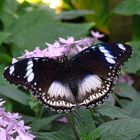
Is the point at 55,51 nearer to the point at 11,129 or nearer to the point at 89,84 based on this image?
the point at 89,84

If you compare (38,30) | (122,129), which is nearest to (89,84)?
(122,129)

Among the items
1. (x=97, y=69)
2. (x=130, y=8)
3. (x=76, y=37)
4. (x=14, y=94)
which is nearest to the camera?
(x=97, y=69)

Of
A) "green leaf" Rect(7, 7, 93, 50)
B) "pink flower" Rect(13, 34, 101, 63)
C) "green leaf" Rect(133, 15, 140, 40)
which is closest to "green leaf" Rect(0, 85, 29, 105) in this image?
"pink flower" Rect(13, 34, 101, 63)

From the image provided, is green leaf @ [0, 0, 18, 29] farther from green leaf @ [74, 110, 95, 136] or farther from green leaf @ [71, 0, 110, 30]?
green leaf @ [74, 110, 95, 136]

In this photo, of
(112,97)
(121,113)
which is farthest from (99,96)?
(112,97)

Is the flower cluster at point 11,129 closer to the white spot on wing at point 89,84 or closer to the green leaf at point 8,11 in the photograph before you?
the white spot on wing at point 89,84

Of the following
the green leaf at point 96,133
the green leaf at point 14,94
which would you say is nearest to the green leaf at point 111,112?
the green leaf at point 96,133

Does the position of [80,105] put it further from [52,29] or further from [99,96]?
[52,29]
